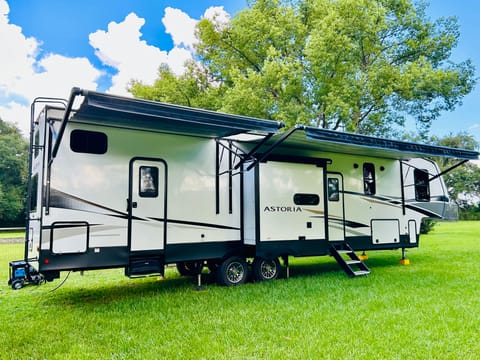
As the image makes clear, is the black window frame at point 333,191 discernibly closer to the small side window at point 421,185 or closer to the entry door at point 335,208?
the entry door at point 335,208

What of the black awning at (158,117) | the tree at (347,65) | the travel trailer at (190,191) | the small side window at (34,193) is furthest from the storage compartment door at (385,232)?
the small side window at (34,193)

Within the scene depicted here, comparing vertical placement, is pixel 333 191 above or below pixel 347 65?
below

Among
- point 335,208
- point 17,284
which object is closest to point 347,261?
point 335,208

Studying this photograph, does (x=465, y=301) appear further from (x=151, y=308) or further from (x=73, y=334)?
(x=73, y=334)

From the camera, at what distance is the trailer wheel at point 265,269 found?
7.62m

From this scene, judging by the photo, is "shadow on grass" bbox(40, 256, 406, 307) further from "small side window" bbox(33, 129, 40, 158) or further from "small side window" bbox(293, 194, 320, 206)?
"small side window" bbox(33, 129, 40, 158)

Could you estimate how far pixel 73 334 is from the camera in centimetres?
462

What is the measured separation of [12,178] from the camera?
1362 inches

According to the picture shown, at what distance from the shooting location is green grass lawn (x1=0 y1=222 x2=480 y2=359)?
3977mm

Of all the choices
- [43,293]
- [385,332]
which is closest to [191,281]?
[43,293]

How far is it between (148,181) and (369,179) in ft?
18.5

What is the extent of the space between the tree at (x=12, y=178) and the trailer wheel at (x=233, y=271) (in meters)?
30.8

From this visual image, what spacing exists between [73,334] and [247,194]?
4.03 meters

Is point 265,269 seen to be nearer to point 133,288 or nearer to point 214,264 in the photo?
point 214,264
